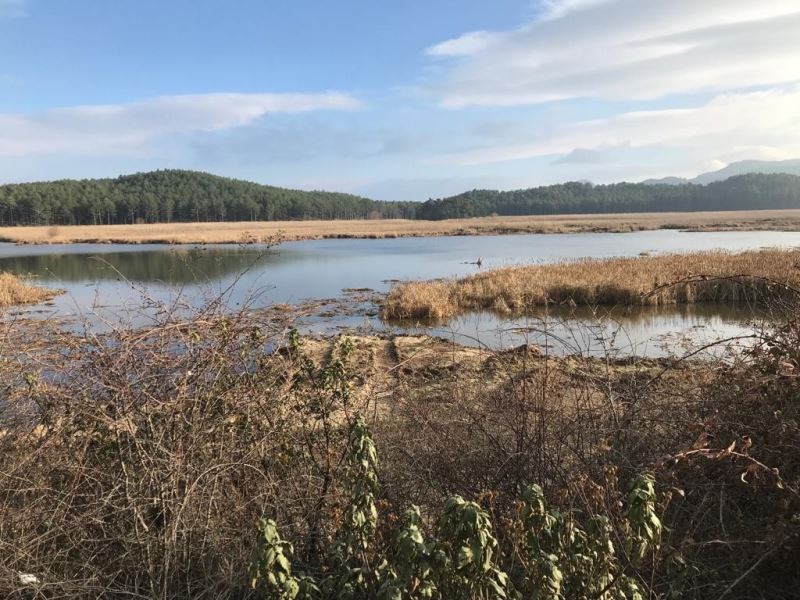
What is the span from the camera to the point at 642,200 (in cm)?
14338

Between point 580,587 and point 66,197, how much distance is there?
12118 centimetres

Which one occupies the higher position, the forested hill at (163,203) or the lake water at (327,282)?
the forested hill at (163,203)

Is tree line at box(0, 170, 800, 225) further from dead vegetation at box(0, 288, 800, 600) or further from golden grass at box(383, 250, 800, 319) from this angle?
dead vegetation at box(0, 288, 800, 600)

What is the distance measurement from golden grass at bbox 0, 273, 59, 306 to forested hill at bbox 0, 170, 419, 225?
84.4m

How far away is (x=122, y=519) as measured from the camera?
3.36 metres

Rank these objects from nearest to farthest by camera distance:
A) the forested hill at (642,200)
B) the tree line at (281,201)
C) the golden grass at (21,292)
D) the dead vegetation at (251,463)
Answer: the dead vegetation at (251,463) < the golden grass at (21,292) < the tree line at (281,201) < the forested hill at (642,200)

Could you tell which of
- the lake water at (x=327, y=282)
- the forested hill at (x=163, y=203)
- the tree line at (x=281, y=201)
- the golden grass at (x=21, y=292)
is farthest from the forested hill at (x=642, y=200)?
the golden grass at (x=21, y=292)

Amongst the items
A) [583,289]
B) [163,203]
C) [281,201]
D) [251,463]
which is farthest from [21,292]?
[281,201]

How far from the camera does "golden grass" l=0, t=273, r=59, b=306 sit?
21797 mm

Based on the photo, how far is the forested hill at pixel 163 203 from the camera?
100 metres

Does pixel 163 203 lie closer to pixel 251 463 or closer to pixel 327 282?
pixel 327 282

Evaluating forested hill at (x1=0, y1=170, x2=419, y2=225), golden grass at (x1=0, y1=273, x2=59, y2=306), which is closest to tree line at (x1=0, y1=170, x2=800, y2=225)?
forested hill at (x1=0, y1=170, x2=419, y2=225)

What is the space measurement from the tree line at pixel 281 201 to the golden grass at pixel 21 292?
276 feet

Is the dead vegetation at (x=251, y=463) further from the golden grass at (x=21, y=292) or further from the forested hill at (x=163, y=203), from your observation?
the forested hill at (x=163, y=203)
